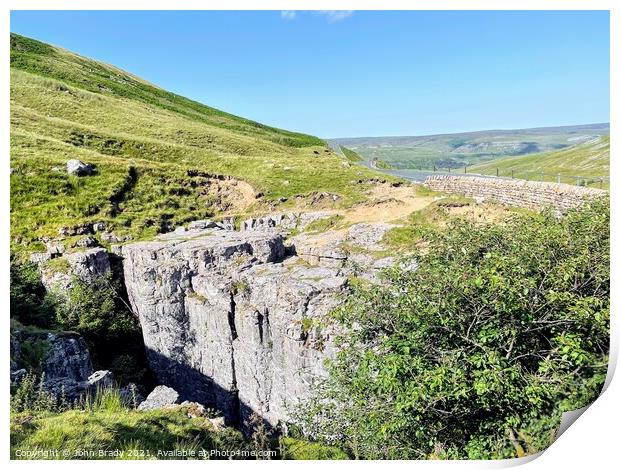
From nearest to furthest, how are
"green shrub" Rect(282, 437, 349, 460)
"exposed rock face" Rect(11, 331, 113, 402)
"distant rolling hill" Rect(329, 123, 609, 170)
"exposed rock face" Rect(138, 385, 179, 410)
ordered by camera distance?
"green shrub" Rect(282, 437, 349, 460)
"exposed rock face" Rect(11, 331, 113, 402)
"exposed rock face" Rect(138, 385, 179, 410)
"distant rolling hill" Rect(329, 123, 609, 170)

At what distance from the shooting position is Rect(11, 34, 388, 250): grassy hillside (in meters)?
22.7

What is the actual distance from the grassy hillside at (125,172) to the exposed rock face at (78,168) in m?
0.45

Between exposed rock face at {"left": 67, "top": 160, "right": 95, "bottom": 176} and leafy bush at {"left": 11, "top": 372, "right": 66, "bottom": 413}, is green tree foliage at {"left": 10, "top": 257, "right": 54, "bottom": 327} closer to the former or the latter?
leafy bush at {"left": 11, "top": 372, "right": 66, "bottom": 413}

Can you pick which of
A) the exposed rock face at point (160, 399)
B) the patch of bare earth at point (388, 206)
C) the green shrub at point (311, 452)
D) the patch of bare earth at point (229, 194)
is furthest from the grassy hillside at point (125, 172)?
the green shrub at point (311, 452)

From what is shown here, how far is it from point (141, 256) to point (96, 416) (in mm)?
10578

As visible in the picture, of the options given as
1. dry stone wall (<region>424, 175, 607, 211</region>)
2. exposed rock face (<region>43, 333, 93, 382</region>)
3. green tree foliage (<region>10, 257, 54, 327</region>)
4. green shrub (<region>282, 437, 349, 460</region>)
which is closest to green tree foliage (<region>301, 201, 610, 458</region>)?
green shrub (<region>282, 437, 349, 460</region>)

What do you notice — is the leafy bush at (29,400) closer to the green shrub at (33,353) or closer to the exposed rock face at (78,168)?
the green shrub at (33,353)

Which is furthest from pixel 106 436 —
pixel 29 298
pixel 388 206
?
pixel 388 206

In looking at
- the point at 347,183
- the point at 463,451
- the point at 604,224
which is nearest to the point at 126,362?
the point at 463,451

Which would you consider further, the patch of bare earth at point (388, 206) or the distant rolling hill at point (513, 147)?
the patch of bare earth at point (388, 206)

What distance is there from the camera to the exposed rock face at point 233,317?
12789mm

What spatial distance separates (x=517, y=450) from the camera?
740cm

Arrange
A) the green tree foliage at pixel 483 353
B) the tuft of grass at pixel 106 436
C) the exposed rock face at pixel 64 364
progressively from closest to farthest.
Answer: the green tree foliage at pixel 483 353, the tuft of grass at pixel 106 436, the exposed rock face at pixel 64 364

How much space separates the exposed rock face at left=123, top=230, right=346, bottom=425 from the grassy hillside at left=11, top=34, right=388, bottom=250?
21.0 ft
